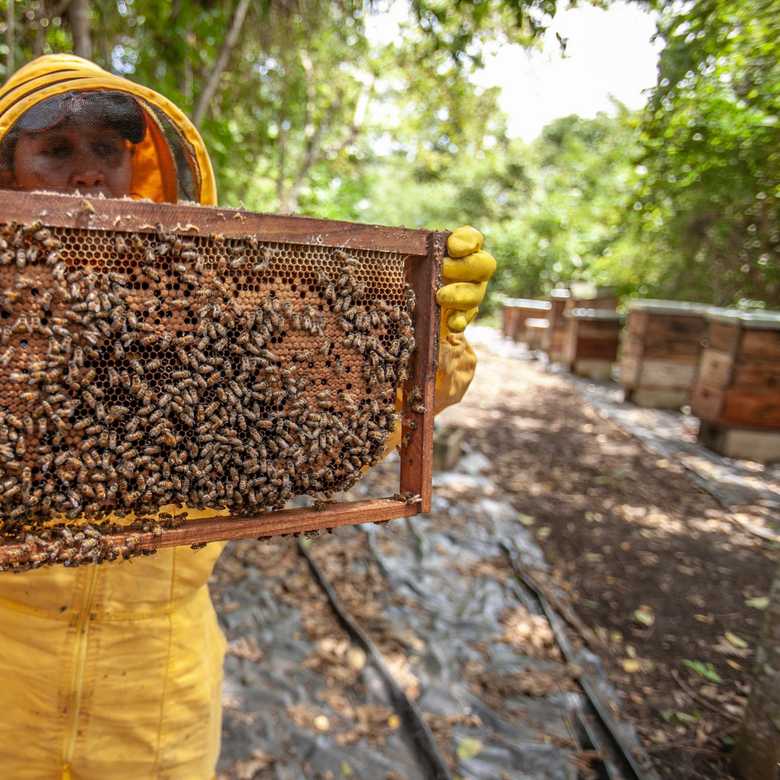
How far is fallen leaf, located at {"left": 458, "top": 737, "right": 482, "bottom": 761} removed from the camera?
3133 mm

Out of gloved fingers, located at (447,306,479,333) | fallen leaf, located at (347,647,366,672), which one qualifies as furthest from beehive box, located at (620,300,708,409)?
gloved fingers, located at (447,306,479,333)

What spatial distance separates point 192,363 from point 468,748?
109 inches

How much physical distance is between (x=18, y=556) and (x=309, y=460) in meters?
0.69

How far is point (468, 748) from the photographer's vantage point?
10.4ft

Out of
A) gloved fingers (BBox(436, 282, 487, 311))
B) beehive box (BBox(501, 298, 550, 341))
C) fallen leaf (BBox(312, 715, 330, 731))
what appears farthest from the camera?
beehive box (BBox(501, 298, 550, 341))

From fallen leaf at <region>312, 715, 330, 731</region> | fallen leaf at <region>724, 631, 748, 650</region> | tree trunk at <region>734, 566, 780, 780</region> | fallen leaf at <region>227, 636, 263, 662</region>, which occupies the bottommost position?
fallen leaf at <region>312, 715, 330, 731</region>

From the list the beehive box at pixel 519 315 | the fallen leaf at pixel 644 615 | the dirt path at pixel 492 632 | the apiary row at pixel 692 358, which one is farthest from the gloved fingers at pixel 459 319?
the beehive box at pixel 519 315

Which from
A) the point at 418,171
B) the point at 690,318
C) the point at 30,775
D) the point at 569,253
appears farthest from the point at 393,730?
the point at 418,171

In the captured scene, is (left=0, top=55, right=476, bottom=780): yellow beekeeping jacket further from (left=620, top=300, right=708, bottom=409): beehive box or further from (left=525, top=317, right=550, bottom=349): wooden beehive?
(left=525, top=317, right=550, bottom=349): wooden beehive

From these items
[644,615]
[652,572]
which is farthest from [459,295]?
[652,572]

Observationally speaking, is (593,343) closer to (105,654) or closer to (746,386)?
(746,386)

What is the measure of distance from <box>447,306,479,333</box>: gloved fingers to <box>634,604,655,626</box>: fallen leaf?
11.3 ft

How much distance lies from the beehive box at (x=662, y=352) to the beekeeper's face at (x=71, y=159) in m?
9.78

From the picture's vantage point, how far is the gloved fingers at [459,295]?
5.70 ft
